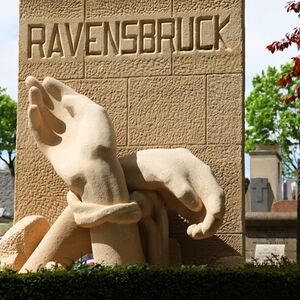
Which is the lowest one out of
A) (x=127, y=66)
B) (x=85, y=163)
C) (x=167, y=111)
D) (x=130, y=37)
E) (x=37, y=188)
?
(x=37, y=188)

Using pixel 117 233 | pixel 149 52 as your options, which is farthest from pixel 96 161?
pixel 149 52

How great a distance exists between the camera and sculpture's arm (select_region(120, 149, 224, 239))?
8336 mm

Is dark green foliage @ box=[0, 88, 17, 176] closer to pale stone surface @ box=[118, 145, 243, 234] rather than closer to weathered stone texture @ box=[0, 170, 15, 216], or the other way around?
weathered stone texture @ box=[0, 170, 15, 216]

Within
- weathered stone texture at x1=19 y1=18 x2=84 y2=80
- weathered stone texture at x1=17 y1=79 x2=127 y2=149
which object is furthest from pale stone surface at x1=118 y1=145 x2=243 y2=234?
weathered stone texture at x1=19 y1=18 x2=84 y2=80

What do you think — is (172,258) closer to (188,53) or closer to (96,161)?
(96,161)

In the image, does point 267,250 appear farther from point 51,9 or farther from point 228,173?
point 51,9

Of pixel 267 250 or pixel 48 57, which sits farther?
pixel 267 250

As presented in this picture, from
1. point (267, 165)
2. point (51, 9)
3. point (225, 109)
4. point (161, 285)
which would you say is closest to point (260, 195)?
point (267, 165)

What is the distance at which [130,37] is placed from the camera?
9789 millimetres

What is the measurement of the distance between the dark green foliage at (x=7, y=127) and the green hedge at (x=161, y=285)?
38.1 m

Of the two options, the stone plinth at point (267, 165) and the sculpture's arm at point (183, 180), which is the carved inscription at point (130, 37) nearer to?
the sculpture's arm at point (183, 180)

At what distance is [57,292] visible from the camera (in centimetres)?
707

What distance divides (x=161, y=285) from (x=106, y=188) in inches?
59.8

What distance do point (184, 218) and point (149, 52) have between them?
1.95 m
